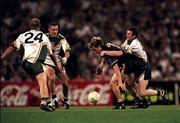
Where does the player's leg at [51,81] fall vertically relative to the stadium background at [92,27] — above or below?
below

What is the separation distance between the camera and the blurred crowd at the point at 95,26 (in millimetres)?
25141

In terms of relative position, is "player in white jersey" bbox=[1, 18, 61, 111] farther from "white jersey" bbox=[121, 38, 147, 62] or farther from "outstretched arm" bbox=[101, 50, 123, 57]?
"white jersey" bbox=[121, 38, 147, 62]

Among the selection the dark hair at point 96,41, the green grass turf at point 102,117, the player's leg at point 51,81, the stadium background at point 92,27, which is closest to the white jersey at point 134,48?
the dark hair at point 96,41

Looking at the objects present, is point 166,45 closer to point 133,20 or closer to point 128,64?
point 133,20

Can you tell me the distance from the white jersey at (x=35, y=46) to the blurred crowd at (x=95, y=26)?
9.25 metres

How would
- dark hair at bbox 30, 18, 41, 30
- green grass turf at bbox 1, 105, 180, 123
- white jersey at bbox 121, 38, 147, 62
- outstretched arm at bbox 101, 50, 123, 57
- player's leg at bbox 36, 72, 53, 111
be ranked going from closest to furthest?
green grass turf at bbox 1, 105, 180, 123 → player's leg at bbox 36, 72, 53, 111 → dark hair at bbox 30, 18, 41, 30 → outstretched arm at bbox 101, 50, 123, 57 → white jersey at bbox 121, 38, 147, 62

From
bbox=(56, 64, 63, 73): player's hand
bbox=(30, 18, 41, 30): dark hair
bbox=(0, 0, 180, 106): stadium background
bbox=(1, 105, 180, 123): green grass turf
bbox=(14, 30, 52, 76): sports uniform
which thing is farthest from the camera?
bbox=(0, 0, 180, 106): stadium background

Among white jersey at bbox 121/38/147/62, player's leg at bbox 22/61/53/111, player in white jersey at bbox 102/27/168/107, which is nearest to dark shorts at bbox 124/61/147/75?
player in white jersey at bbox 102/27/168/107

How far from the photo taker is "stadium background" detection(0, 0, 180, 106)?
81.6 ft

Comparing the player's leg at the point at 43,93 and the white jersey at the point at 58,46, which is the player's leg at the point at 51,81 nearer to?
the white jersey at the point at 58,46

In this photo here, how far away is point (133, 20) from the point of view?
27.1 meters

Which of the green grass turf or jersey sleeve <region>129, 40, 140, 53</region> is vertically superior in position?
jersey sleeve <region>129, 40, 140, 53</region>

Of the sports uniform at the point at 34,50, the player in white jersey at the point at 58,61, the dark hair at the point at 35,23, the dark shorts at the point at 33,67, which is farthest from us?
the player in white jersey at the point at 58,61

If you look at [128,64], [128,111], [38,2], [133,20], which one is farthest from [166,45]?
[128,111]
